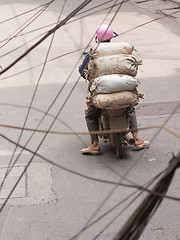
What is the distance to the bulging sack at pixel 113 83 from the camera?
6706mm

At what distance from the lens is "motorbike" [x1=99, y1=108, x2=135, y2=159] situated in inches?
277

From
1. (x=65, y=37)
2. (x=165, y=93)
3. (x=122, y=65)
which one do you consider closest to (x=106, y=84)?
(x=122, y=65)

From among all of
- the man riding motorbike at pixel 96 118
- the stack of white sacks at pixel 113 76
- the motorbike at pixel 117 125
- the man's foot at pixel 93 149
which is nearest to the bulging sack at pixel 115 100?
the stack of white sacks at pixel 113 76

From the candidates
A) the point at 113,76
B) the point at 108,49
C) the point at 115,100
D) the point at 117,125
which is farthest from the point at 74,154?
the point at 108,49

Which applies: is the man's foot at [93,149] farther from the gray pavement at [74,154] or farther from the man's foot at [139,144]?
the man's foot at [139,144]

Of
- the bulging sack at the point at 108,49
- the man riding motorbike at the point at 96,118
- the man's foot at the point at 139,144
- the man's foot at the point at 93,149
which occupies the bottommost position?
the man's foot at the point at 139,144

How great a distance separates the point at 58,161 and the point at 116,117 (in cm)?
89

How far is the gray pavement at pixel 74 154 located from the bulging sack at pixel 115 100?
49cm

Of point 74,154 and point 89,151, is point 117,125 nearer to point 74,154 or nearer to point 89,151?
point 89,151

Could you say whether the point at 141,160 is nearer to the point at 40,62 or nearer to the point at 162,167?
the point at 162,167

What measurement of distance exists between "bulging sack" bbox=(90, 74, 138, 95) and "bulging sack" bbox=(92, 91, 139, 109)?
5cm

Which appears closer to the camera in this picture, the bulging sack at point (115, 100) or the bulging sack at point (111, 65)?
the bulging sack at point (115, 100)

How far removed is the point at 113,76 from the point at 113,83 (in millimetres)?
106

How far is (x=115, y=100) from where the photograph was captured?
6691mm
